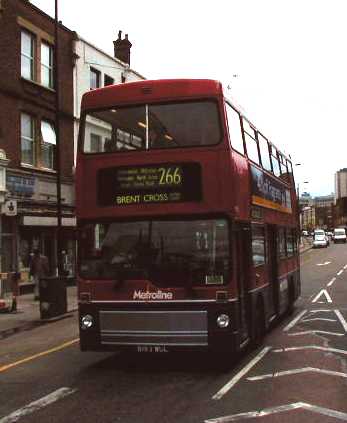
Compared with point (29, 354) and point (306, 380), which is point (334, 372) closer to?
point (306, 380)

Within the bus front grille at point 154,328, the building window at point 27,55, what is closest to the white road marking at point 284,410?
the bus front grille at point 154,328

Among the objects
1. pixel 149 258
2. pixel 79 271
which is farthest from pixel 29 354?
pixel 149 258

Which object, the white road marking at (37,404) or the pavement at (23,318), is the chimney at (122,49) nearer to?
the pavement at (23,318)

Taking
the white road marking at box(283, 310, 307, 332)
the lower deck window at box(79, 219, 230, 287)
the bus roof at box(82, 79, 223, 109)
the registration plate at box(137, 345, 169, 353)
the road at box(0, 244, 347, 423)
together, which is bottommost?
the road at box(0, 244, 347, 423)

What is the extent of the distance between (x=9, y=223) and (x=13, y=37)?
22.7 feet

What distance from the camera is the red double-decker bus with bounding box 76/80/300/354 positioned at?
922 centimetres

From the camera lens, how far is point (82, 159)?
32.7 ft

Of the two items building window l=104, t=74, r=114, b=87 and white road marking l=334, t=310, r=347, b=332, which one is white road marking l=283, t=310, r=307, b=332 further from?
building window l=104, t=74, r=114, b=87

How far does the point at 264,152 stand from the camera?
13453 mm

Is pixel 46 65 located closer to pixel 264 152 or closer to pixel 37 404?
pixel 264 152

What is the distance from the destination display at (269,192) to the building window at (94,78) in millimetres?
16602

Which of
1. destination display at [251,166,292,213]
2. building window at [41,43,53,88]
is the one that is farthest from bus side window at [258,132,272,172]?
building window at [41,43,53,88]

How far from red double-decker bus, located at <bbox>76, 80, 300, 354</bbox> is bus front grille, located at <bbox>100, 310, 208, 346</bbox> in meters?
0.01

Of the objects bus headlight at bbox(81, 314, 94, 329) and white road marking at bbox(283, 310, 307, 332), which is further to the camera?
white road marking at bbox(283, 310, 307, 332)
